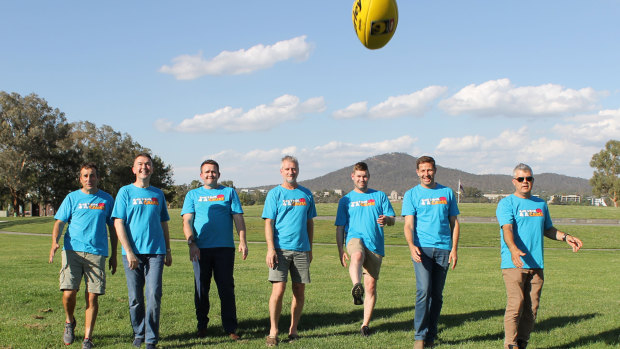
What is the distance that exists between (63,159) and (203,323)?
228 ft

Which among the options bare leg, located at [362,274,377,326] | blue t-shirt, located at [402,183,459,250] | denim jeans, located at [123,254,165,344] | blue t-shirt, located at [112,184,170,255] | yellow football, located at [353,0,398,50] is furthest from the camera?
yellow football, located at [353,0,398,50]

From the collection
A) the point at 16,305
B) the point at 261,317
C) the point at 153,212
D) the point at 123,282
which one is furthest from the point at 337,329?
the point at 123,282

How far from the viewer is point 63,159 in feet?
226

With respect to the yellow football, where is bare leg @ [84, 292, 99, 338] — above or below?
below

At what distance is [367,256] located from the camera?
696cm

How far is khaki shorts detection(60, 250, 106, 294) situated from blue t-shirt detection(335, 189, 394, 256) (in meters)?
3.08

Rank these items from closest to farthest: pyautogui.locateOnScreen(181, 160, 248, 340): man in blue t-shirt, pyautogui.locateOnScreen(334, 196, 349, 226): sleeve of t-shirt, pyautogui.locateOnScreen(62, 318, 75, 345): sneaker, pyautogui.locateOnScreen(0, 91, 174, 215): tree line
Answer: pyautogui.locateOnScreen(62, 318, 75, 345): sneaker
pyautogui.locateOnScreen(181, 160, 248, 340): man in blue t-shirt
pyautogui.locateOnScreen(334, 196, 349, 226): sleeve of t-shirt
pyautogui.locateOnScreen(0, 91, 174, 215): tree line

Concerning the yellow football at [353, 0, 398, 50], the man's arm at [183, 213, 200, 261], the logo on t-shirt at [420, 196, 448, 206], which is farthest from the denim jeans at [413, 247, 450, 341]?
the yellow football at [353, 0, 398, 50]

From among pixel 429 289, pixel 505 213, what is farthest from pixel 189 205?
pixel 505 213

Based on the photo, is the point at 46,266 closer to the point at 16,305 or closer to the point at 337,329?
the point at 16,305

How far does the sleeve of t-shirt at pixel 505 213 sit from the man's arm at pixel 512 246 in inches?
2.3

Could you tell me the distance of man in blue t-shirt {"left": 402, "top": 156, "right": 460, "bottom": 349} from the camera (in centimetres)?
629

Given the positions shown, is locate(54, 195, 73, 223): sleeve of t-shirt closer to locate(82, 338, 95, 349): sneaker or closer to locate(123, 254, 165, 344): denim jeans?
locate(123, 254, 165, 344): denim jeans

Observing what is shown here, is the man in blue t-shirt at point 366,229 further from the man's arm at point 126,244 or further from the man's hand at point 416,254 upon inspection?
the man's arm at point 126,244
